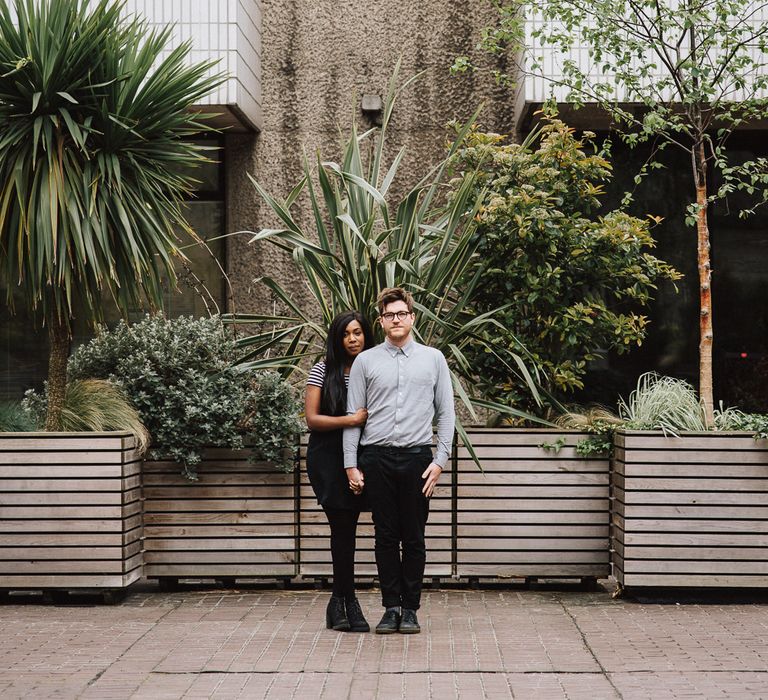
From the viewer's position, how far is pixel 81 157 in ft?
21.3

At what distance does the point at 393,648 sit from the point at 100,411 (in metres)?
2.42

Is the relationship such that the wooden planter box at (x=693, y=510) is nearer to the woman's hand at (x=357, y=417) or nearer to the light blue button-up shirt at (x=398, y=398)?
the light blue button-up shirt at (x=398, y=398)

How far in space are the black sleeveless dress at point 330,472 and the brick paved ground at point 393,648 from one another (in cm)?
68

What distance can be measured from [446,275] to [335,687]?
9.61 feet

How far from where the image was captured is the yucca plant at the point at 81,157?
20.3ft

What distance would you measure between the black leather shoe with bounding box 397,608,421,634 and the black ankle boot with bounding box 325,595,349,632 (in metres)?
0.30

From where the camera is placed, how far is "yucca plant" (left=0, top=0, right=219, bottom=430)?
244 inches

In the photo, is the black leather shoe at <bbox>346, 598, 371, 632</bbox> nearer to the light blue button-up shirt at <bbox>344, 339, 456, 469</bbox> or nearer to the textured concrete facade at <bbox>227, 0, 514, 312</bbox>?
the light blue button-up shirt at <bbox>344, 339, 456, 469</bbox>

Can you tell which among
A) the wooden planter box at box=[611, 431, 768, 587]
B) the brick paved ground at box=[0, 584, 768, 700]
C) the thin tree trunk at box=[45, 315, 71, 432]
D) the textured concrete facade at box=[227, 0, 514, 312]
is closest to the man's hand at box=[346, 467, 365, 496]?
the brick paved ground at box=[0, 584, 768, 700]

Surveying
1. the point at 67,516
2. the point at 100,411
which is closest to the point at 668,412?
the point at 100,411

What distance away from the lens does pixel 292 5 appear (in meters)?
9.47

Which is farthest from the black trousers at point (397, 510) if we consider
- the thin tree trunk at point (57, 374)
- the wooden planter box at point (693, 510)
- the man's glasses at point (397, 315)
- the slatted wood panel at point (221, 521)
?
the thin tree trunk at point (57, 374)

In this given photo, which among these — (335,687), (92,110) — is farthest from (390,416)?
(92,110)

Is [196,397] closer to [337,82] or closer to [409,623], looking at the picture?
[409,623]
